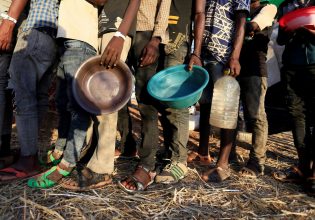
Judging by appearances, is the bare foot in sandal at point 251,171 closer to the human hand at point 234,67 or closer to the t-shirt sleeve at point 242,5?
the human hand at point 234,67

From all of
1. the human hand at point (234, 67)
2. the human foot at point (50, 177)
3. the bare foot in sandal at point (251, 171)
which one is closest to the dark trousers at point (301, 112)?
the bare foot in sandal at point (251, 171)

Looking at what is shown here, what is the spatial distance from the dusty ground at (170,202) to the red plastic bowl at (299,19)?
155cm

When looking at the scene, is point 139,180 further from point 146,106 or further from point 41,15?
point 41,15

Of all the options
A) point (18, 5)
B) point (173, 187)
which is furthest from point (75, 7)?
point (173, 187)

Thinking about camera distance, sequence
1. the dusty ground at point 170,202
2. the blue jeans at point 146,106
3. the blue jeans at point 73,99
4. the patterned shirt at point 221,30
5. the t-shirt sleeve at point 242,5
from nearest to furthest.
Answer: the dusty ground at point 170,202
the blue jeans at point 73,99
the blue jeans at point 146,106
the t-shirt sleeve at point 242,5
the patterned shirt at point 221,30

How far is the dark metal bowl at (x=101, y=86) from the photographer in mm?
2457

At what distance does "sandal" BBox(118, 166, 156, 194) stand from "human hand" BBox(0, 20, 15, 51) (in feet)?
4.94

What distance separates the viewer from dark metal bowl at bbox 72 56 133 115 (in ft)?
8.06

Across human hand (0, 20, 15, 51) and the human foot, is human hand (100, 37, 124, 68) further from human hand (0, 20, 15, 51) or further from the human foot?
the human foot

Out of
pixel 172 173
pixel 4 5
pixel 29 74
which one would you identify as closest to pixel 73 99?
pixel 29 74

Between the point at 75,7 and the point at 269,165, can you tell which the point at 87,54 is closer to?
the point at 75,7

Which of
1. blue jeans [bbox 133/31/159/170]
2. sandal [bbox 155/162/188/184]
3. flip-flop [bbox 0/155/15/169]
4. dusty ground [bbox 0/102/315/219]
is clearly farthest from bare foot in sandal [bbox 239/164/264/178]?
flip-flop [bbox 0/155/15/169]

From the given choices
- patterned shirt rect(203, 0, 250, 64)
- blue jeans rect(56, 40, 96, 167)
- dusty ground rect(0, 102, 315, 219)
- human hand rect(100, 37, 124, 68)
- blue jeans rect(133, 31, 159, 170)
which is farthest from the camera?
patterned shirt rect(203, 0, 250, 64)

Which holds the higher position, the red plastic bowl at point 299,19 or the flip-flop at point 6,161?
the red plastic bowl at point 299,19
